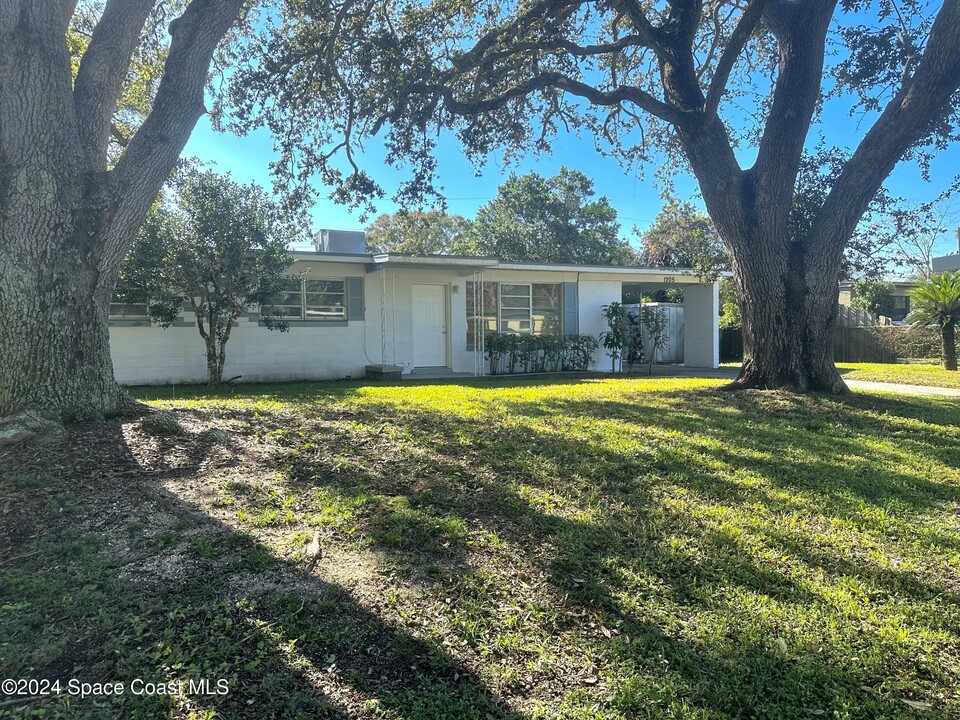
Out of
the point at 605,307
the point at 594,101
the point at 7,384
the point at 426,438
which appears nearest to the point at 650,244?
the point at 605,307

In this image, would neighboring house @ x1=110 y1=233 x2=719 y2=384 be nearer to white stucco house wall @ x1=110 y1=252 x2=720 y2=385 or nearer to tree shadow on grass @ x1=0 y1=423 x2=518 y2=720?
white stucco house wall @ x1=110 y1=252 x2=720 y2=385

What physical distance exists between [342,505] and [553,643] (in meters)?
1.77

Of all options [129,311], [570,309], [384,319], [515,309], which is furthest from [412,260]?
[129,311]

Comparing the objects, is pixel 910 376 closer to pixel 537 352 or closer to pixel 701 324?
pixel 701 324

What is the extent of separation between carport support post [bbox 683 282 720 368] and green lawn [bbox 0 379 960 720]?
1234cm

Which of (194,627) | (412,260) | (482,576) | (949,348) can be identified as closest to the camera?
(194,627)

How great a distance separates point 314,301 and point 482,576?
1080cm

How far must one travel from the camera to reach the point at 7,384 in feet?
14.8

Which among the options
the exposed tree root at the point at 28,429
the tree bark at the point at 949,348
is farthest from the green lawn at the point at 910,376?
the exposed tree root at the point at 28,429

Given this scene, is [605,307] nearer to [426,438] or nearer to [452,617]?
[426,438]

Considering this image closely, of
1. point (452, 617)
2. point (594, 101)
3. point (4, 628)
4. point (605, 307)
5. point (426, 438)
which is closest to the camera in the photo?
point (4, 628)

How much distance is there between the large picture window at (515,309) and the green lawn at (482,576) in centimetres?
923

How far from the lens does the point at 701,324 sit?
690 inches

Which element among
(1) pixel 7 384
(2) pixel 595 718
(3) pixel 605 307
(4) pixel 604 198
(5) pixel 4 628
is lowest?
(2) pixel 595 718
